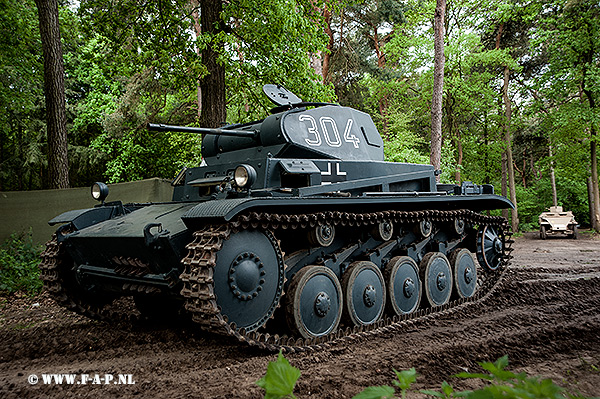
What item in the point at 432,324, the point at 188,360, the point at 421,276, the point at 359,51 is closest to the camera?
the point at 188,360

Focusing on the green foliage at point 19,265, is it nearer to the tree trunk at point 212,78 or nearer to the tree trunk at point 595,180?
the tree trunk at point 212,78

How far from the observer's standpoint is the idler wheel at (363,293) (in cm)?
566

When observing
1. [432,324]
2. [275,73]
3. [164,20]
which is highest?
[164,20]

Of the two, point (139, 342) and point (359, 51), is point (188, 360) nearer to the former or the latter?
point (139, 342)

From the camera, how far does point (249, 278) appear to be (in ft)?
14.6

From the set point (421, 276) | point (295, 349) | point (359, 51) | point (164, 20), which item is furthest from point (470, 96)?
point (295, 349)

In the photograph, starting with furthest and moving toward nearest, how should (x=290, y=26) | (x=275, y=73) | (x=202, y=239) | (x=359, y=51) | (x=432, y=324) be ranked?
(x=359, y=51)
(x=275, y=73)
(x=290, y=26)
(x=432, y=324)
(x=202, y=239)

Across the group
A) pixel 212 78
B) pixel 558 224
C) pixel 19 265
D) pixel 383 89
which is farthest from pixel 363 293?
pixel 558 224

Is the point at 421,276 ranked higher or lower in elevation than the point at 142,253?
lower

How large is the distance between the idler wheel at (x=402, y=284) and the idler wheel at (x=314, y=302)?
1096mm

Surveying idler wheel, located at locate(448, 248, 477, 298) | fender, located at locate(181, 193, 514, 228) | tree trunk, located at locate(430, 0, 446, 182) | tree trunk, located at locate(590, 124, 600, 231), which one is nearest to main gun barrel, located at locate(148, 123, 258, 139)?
fender, located at locate(181, 193, 514, 228)

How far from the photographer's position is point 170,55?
38.3ft

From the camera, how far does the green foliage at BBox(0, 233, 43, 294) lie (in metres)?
9.21

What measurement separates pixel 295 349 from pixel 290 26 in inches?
300
